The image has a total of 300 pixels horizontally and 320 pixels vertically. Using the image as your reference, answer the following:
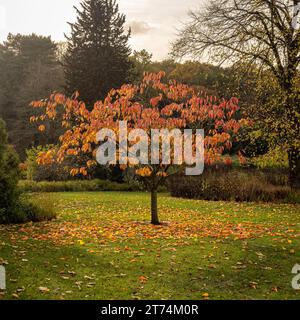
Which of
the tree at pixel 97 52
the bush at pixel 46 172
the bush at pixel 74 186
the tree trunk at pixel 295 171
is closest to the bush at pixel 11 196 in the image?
the bush at pixel 74 186

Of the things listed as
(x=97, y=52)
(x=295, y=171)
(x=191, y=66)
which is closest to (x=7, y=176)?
(x=295, y=171)

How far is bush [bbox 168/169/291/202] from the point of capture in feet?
58.8

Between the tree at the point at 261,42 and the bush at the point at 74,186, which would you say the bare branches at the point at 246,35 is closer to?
the tree at the point at 261,42

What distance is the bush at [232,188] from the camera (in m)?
17.9

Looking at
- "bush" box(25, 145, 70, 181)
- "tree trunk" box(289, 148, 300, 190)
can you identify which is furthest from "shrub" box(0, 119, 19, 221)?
"bush" box(25, 145, 70, 181)

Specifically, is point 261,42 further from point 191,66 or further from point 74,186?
point 191,66

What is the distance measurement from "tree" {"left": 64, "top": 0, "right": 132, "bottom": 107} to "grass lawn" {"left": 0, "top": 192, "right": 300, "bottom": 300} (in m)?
17.3

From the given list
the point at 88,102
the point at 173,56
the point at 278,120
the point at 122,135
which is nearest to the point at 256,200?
the point at 278,120

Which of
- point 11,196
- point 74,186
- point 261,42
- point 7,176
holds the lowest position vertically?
point 74,186

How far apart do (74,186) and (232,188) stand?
8916mm

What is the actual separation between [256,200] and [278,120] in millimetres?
3354

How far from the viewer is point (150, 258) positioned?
7.84m
